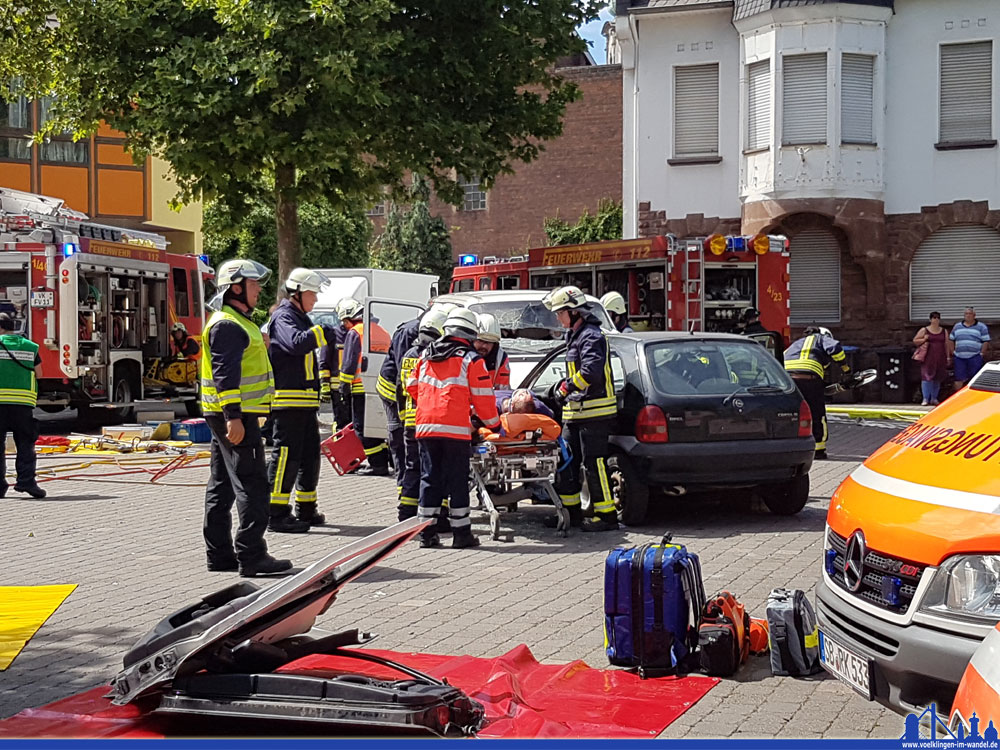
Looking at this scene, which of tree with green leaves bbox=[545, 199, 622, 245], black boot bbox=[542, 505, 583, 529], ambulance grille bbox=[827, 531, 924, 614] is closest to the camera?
ambulance grille bbox=[827, 531, 924, 614]

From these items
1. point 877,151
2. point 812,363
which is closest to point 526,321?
point 812,363

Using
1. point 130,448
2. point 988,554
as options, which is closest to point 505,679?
point 988,554

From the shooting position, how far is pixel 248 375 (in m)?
8.58

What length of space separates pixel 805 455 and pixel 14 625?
6.10 m

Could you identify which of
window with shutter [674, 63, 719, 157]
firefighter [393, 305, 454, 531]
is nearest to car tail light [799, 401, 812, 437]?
firefighter [393, 305, 454, 531]

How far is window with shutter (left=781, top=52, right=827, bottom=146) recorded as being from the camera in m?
25.9

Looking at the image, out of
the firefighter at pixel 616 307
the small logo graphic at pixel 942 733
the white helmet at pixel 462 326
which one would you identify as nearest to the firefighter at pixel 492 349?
the white helmet at pixel 462 326

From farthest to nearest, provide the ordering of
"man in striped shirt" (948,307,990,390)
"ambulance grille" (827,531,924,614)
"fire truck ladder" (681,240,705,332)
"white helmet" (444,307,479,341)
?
"man in striped shirt" (948,307,990,390) → "fire truck ladder" (681,240,705,332) → "white helmet" (444,307,479,341) → "ambulance grille" (827,531,924,614)

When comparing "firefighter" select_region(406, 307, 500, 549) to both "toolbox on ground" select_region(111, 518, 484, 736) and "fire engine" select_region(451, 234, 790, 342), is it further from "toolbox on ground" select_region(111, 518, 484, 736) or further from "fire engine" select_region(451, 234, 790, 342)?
"fire engine" select_region(451, 234, 790, 342)

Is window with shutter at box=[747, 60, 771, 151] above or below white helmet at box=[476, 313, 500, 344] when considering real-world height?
above

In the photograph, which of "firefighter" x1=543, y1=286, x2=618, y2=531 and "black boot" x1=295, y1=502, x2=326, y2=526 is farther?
"black boot" x1=295, y1=502, x2=326, y2=526

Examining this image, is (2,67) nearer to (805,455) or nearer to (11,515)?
(11,515)

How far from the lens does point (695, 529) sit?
10125mm

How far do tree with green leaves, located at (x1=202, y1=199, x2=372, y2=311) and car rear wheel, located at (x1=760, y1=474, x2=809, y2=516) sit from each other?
1054 inches
